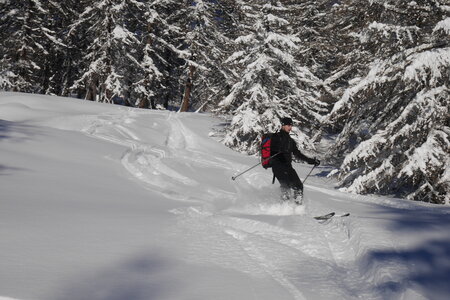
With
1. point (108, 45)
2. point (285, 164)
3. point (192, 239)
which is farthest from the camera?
point (108, 45)

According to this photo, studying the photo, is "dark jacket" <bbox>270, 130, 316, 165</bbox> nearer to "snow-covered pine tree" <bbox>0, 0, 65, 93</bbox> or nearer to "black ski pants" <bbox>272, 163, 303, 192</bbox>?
"black ski pants" <bbox>272, 163, 303, 192</bbox>

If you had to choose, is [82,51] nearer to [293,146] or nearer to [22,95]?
[22,95]

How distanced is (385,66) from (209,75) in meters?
19.6

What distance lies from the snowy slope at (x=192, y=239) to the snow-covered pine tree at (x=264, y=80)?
7145 mm

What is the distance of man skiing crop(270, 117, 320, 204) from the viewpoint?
7410 mm

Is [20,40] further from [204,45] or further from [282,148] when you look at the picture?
[282,148]

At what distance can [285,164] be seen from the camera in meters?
7.63

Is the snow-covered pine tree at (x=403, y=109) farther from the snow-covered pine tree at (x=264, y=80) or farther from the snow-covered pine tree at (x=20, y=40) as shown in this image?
the snow-covered pine tree at (x=20, y=40)

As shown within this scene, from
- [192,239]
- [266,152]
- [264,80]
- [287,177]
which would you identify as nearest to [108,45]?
[264,80]

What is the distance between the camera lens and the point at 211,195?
838 centimetres

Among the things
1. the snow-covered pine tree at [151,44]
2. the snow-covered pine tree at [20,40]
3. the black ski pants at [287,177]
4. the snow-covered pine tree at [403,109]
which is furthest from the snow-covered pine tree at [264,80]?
the snow-covered pine tree at [20,40]

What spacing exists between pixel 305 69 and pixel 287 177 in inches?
464

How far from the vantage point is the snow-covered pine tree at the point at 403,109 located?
9.37 m

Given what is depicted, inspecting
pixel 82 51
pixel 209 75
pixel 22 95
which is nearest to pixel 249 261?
pixel 22 95
